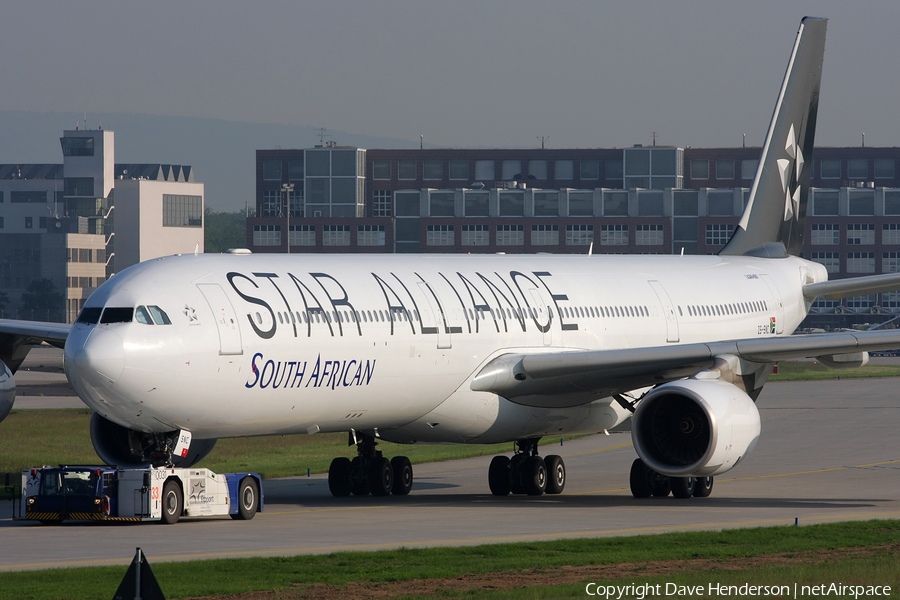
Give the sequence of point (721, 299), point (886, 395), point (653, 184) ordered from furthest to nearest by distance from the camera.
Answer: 1. point (653, 184)
2. point (886, 395)
3. point (721, 299)

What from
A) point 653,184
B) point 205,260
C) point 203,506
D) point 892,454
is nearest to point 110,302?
point 205,260

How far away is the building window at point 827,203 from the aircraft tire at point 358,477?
430 feet

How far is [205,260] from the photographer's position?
2495cm

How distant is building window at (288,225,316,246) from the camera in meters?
169

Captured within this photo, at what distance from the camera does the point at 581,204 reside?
15800cm

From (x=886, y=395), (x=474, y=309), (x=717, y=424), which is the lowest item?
(x=886, y=395)

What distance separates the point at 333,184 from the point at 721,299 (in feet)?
457

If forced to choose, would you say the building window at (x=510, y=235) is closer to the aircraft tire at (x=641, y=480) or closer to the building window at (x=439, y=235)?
the building window at (x=439, y=235)

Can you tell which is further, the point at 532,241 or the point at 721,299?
the point at 532,241

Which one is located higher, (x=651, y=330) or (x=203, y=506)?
(x=651, y=330)

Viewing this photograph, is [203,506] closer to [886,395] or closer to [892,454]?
[892,454]

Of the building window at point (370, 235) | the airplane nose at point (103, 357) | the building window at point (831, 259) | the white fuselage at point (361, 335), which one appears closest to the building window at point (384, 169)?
the building window at point (370, 235)

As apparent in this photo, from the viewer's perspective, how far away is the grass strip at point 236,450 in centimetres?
3847

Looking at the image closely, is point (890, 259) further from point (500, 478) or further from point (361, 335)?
point (361, 335)
